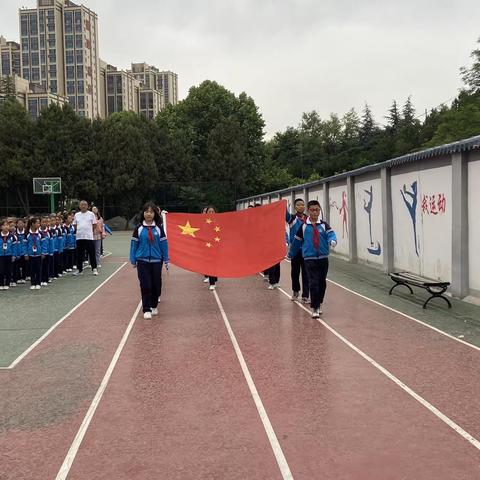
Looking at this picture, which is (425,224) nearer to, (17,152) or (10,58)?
(17,152)

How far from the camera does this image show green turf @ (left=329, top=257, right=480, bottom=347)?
8734 mm

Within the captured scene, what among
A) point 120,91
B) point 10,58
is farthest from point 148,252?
point 10,58

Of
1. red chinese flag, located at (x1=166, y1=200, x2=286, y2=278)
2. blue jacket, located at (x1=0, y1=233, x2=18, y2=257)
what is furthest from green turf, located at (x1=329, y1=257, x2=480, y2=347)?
blue jacket, located at (x1=0, y1=233, x2=18, y2=257)

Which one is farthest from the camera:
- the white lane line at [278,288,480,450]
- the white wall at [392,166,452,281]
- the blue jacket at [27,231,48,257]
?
the blue jacket at [27,231,48,257]

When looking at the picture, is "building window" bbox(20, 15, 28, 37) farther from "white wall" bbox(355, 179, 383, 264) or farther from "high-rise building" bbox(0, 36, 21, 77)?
"white wall" bbox(355, 179, 383, 264)

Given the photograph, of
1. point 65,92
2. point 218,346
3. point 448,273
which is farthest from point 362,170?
point 65,92

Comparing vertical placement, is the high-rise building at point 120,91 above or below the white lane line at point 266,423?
above

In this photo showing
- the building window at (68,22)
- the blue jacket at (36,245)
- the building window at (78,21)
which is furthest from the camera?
the building window at (68,22)

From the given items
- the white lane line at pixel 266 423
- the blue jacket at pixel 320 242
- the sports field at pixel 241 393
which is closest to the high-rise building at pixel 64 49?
the blue jacket at pixel 320 242

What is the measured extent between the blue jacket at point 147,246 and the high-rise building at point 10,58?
6165 inches

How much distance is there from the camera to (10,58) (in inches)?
6009

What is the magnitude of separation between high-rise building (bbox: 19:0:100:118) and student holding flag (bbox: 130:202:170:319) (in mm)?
134678

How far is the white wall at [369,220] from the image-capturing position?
1741 centimetres

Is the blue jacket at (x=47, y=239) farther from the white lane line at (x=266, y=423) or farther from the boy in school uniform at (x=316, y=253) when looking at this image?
the white lane line at (x=266, y=423)
